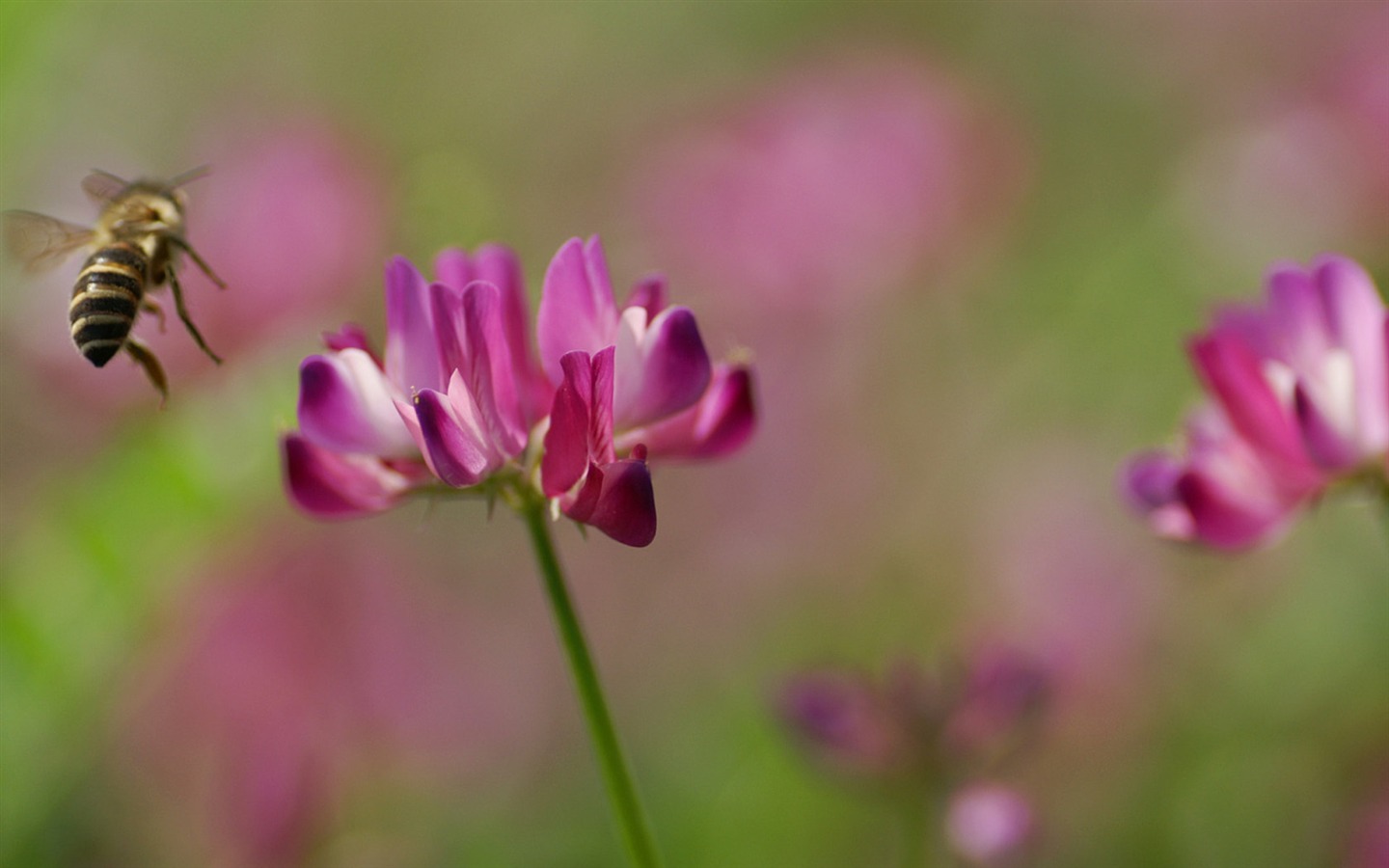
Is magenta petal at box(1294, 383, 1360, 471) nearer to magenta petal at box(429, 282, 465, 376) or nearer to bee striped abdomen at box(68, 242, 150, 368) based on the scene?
magenta petal at box(429, 282, 465, 376)

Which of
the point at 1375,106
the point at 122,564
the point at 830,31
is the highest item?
the point at 830,31

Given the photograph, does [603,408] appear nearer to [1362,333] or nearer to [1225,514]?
[1225,514]

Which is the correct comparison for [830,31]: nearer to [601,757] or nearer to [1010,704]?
[1010,704]

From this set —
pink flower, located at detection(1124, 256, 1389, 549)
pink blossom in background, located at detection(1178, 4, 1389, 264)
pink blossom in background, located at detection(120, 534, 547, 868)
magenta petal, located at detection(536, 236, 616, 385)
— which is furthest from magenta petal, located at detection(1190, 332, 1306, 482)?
pink blossom in background, located at detection(1178, 4, 1389, 264)

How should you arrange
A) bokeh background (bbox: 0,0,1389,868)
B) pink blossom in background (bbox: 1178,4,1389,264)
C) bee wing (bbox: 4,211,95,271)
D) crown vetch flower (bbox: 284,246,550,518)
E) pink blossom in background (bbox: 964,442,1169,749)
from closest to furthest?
crown vetch flower (bbox: 284,246,550,518)
bee wing (bbox: 4,211,95,271)
bokeh background (bbox: 0,0,1389,868)
pink blossom in background (bbox: 964,442,1169,749)
pink blossom in background (bbox: 1178,4,1389,264)

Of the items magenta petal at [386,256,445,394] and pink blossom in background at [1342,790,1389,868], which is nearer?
magenta petal at [386,256,445,394]

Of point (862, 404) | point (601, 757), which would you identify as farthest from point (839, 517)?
point (601, 757)
